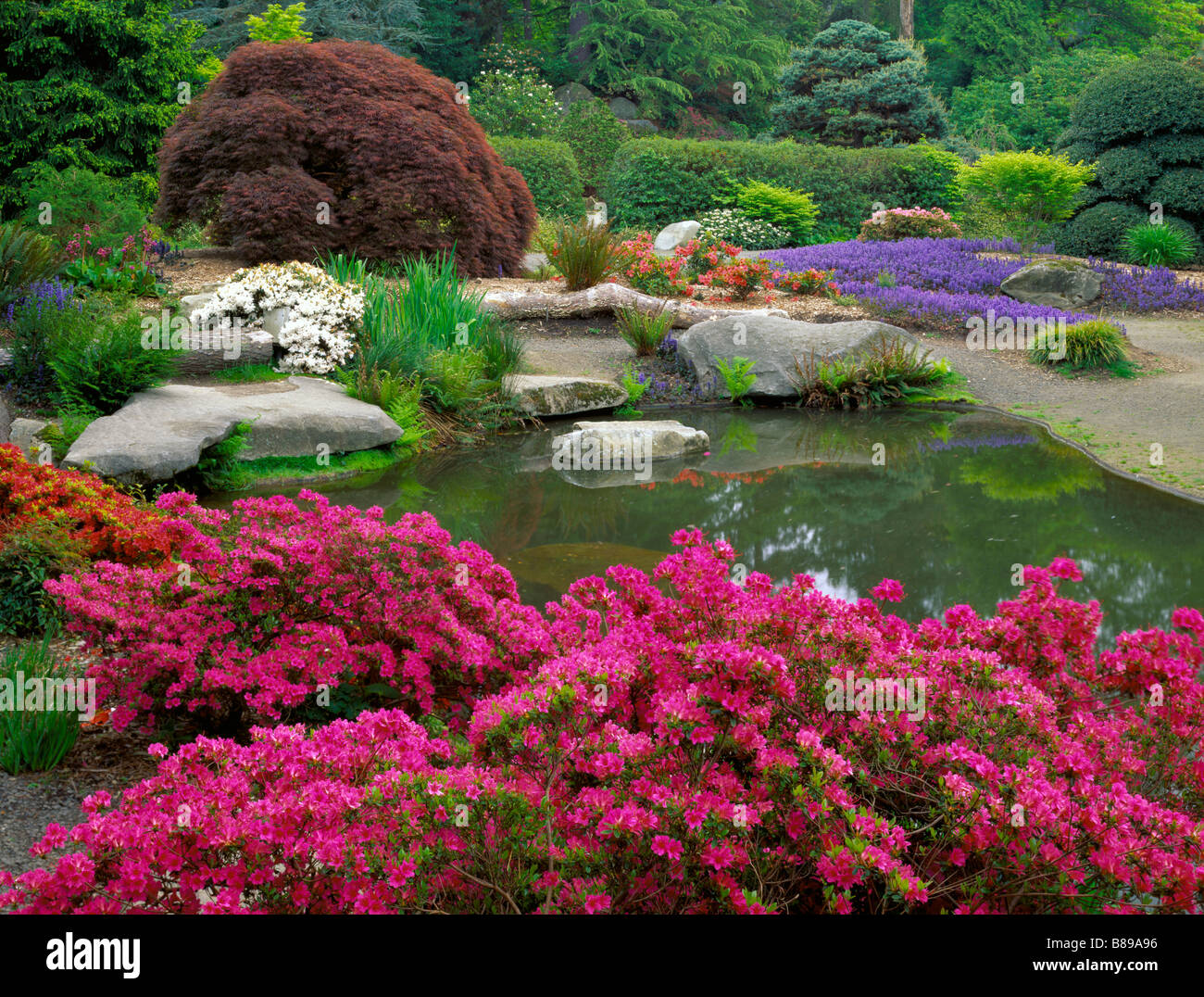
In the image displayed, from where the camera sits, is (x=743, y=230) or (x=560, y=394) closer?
(x=560, y=394)

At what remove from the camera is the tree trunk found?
11.5 meters

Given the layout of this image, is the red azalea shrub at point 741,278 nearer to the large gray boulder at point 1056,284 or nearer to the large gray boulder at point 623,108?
the large gray boulder at point 1056,284

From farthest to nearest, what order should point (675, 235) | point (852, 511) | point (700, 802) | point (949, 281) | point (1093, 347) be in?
point (675, 235)
point (949, 281)
point (1093, 347)
point (852, 511)
point (700, 802)

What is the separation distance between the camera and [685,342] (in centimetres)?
1029

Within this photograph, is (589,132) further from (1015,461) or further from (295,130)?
(1015,461)

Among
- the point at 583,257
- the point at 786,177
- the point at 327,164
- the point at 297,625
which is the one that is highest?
the point at 786,177

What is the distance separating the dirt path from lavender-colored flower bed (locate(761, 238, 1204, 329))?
78 cm

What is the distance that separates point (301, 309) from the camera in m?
8.86

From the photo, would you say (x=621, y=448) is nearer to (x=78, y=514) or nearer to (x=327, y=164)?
(x=78, y=514)

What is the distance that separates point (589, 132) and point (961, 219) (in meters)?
9.82

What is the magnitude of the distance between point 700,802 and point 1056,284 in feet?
41.4

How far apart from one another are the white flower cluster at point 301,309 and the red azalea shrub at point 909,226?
463 inches

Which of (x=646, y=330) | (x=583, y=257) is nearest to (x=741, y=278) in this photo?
(x=583, y=257)
